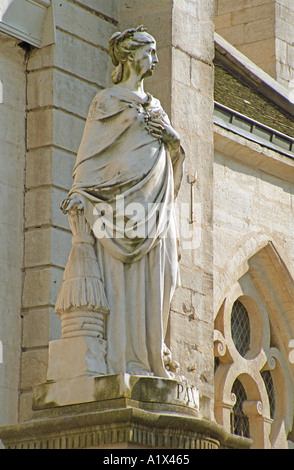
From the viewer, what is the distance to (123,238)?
8172 millimetres

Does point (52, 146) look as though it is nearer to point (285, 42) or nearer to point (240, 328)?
point (240, 328)

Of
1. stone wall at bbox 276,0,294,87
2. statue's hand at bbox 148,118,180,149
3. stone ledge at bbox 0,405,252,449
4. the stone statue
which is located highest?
stone wall at bbox 276,0,294,87

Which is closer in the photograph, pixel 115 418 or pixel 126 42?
pixel 115 418

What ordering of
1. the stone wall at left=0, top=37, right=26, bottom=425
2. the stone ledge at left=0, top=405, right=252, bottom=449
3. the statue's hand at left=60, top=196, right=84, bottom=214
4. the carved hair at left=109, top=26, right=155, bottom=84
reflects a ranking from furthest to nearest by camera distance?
the stone wall at left=0, top=37, right=26, bottom=425 < the carved hair at left=109, top=26, right=155, bottom=84 < the statue's hand at left=60, top=196, right=84, bottom=214 < the stone ledge at left=0, top=405, right=252, bottom=449

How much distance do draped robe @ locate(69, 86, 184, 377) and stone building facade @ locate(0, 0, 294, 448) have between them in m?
0.58

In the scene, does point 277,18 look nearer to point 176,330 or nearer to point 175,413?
point 176,330

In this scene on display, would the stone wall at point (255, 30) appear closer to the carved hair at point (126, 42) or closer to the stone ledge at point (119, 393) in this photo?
the carved hair at point (126, 42)

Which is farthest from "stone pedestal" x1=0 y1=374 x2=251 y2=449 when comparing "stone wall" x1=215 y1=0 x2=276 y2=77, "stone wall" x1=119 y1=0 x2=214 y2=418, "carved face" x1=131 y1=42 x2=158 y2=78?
"stone wall" x1=215 y1=0 x2=276 y2=77

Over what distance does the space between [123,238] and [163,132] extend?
2.51 ft

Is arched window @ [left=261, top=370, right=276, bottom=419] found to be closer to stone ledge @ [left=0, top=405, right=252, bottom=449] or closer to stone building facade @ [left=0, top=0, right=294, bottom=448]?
stone building facade @ [left=0, top=0, right=294, bottom=448]

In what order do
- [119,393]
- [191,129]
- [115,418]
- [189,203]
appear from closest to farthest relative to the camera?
[115,418], [119,393], [189,203], [191,129]

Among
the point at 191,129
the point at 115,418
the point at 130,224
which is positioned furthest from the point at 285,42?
the point at 115,418

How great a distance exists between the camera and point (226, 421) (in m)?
12.5

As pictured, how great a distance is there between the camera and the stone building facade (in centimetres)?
1009
